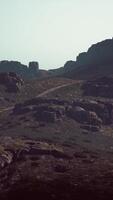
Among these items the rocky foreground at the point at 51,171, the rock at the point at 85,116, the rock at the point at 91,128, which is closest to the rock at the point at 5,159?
the rocky foreground at the point at 51,171

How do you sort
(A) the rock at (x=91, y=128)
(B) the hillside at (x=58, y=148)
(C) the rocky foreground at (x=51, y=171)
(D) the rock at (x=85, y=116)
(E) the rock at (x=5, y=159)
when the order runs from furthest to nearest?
(D) the rock at (x=85, y=116) → (A) the rock at (x=91, y=128) → (E) the rock at (x=5, y=159) → (B) the hillside at (x=58, y=148) → (C) the rocky foreground at (x=51, y=171)

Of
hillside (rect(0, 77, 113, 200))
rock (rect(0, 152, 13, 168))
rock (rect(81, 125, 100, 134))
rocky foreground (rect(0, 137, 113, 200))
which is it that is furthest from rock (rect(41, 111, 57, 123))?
rock (rect(0, 152, 13, 168))

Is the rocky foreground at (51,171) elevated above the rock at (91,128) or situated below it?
below

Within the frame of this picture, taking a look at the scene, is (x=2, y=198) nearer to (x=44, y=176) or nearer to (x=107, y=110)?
(x=44, y=176)

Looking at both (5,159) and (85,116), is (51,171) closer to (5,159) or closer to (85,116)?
(5,159)

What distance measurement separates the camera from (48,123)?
160 meters

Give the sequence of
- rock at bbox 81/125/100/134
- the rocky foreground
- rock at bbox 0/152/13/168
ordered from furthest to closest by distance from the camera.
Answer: rock at bbox 81/125/100/134, rock at bbox 0/152/13/168, the rocky foreground

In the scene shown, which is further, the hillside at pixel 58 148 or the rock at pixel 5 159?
the rock at pixel 5 159

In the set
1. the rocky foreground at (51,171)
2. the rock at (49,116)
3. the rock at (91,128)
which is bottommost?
the rocky foreground at (51,171)

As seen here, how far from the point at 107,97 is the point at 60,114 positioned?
125 ft

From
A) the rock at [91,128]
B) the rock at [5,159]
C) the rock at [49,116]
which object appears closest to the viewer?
the rock at [5,159]

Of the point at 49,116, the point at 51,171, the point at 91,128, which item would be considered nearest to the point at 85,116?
the point at 91,128

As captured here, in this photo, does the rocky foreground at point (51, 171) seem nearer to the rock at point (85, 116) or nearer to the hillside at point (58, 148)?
the hillside at point (58, 148)

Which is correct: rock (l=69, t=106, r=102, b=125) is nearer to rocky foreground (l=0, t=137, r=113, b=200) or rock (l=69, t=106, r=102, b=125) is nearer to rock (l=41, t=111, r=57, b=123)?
rock (l=41, t=111, r=57, b=123)
